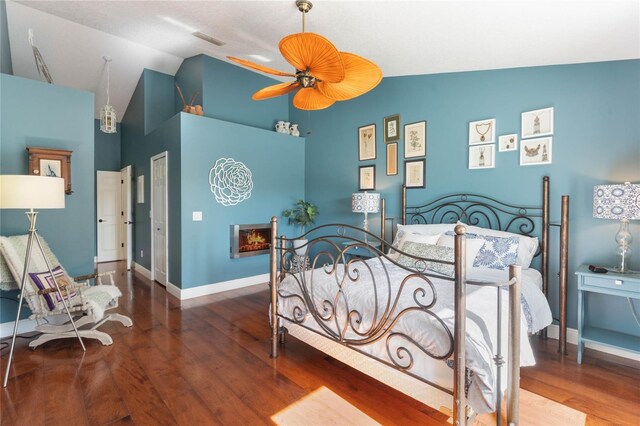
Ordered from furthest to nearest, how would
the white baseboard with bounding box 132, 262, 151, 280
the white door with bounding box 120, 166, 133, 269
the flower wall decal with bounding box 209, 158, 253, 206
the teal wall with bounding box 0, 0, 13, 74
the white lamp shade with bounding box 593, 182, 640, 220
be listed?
1. the white door with bounding box 120, 166, 133, 269
2. the white baseboard with bounding box 132, 262, 151, 280
3. the flower wall decal with bounding box 209, 158, 253, 206
4. the teal wall with bounding box 0, 0, 13, 74
5. the white lamp shade with bounding box 593, 182, 640, 220

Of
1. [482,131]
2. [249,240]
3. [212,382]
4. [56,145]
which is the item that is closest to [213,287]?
[249,240]

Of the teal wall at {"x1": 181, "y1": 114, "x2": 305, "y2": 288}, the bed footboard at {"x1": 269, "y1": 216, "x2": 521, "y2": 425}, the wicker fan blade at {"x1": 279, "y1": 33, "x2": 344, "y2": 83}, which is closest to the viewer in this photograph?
the bed footboard at {"x1": 269, "y1": 216, "x2": 521, "y2": 425}

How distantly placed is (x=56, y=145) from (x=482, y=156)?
4.67 meters

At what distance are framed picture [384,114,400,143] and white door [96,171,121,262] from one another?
243 inches

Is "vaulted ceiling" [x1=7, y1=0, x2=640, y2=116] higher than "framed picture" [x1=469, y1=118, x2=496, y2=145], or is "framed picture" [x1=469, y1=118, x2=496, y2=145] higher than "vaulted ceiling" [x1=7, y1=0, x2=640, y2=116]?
"vaulted ceiling" [x1=7, y1=0, x2=640, y2=116]

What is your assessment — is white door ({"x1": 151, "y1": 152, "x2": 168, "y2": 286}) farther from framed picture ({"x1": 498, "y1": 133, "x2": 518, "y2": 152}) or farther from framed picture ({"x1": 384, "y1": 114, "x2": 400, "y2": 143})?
framed picture ({"x1": 498, "y1": 133, "x2": 518, "y2": 152})

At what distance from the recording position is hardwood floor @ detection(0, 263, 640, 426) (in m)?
1.87

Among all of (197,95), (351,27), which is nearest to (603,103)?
(351,27)

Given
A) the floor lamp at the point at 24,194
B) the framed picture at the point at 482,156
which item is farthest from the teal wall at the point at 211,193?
the framed picture at the point at 482,156

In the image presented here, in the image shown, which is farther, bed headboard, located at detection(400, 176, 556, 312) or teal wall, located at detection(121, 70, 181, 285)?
teal wall, located at detection(121, 70, 181, 285)

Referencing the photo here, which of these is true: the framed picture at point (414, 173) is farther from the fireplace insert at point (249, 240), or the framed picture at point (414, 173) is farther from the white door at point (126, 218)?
the white door at point (126, 218)

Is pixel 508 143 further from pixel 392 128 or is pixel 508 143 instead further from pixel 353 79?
pixel 353 79

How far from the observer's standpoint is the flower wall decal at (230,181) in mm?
4484

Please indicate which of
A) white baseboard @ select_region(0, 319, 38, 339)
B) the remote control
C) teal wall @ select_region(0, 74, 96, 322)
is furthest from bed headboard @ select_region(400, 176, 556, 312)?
white baseboard @ select_region(0, 319, 38, 339)
